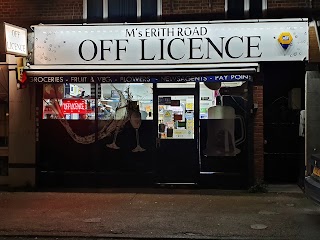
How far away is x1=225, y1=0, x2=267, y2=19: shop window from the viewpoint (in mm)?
9641

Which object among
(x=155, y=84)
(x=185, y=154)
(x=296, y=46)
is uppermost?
(x=296, y=46)

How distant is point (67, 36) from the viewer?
32.4 feet

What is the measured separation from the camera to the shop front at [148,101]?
945 centimetres

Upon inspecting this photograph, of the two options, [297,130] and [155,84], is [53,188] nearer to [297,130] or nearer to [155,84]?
[155,84]

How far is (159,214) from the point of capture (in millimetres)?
7734

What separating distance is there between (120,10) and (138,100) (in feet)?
6.93

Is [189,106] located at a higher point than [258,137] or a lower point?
higher

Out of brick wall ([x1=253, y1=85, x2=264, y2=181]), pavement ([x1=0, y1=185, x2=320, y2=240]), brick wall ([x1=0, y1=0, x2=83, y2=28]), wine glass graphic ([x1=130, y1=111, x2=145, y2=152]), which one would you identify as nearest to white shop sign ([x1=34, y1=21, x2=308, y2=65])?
brick wall ([x1=0, y1=0, x2=83, y2=28])

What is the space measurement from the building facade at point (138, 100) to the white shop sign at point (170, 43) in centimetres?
2

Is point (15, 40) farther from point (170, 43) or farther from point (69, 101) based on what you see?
point (170, 43)

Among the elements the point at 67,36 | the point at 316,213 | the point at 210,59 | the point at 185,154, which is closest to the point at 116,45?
the point at 67,36

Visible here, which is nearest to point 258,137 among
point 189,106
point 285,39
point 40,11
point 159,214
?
point 189,106

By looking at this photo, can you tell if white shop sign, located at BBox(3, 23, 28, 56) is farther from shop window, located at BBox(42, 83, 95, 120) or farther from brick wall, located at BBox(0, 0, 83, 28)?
shop window, located at BBox(42, 83, 95, 120)

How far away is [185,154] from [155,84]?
5.59 ft
